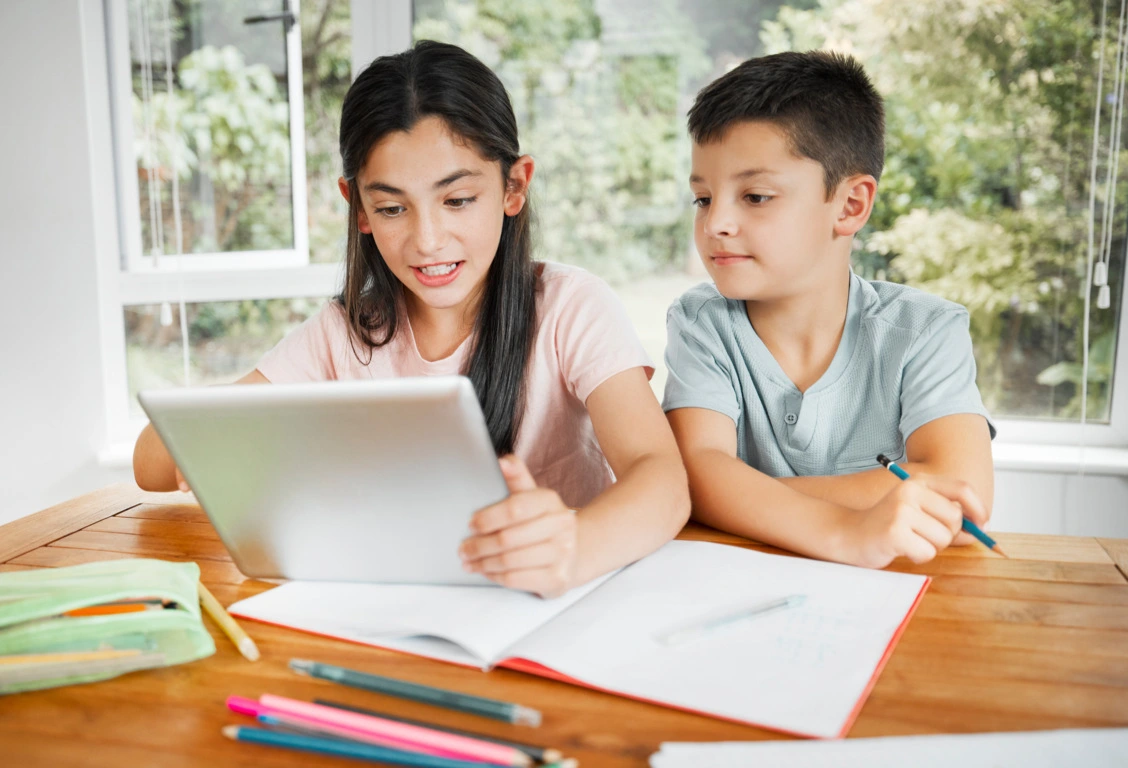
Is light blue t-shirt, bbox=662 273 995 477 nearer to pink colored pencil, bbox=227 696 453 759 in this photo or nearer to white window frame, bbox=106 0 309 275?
pink colored pencil, bbox=227 696 453 759

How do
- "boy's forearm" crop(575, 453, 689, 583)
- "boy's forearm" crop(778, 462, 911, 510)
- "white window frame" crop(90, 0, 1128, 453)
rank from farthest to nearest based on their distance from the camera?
"white window frame" crop(90, 0, 1128, 453)
"boy's forearm" crop(778, 462, 911, 510)
"boy's forearm" crop(575, 453, 689, 583)

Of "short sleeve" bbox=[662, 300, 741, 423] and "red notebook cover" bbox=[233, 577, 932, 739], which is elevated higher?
"short sleeve" bbox=[662, 300, 741, 423]

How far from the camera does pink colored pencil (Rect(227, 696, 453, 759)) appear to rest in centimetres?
47

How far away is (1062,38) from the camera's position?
2.08 m

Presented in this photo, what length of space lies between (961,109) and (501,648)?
6.65ft

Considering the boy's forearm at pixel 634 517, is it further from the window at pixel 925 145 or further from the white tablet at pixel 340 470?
the window at pixel 925 145

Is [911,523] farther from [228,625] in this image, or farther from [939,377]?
[228,625]

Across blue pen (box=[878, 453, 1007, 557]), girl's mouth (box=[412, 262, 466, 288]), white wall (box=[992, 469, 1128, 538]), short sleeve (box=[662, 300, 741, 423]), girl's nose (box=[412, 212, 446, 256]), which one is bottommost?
white wall (box=[992, 469, 1128, 538])

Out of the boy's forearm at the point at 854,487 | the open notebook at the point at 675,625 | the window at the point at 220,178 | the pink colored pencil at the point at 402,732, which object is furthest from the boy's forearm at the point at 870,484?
the window at the point at 220,178

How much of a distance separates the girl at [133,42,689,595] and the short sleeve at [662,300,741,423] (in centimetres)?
5

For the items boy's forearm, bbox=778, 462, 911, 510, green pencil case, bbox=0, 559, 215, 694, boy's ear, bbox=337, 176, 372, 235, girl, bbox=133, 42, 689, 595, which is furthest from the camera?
boy's ear, bbox=337, 176, 372, 235

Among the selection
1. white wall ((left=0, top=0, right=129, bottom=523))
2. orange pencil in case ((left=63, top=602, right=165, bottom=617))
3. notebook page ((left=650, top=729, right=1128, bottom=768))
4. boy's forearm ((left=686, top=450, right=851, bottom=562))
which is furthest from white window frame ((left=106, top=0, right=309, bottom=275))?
notebook page ((left=650, top=729, right=1128, bottom=768))

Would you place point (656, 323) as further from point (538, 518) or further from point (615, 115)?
point (538, 518)

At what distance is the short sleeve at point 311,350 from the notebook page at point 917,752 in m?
0.92
